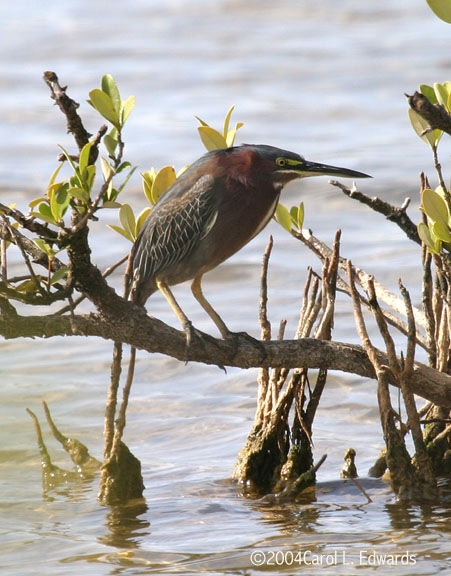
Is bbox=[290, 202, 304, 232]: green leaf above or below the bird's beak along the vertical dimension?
below

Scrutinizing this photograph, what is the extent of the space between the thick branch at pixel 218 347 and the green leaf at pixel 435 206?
70 centimetres

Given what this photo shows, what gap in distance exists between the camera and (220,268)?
940 centimetres

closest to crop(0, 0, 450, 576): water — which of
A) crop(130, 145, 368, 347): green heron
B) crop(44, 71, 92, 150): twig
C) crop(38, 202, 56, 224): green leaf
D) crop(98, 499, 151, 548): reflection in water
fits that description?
crop(98, 499, 151, 548): reflection in water

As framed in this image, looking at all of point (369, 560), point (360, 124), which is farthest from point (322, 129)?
point (369, 560)

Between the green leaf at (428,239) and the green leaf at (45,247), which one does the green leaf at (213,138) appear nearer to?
the green leaf at (428,239)

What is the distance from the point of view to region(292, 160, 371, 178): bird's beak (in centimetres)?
482

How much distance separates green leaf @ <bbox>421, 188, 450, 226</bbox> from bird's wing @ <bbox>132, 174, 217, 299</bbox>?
3.57 feet

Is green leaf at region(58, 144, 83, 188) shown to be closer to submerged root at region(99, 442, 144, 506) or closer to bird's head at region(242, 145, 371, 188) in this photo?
bird's head at region(242, 145, 371, 188)

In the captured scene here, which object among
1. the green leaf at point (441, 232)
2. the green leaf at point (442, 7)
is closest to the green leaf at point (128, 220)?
the green leaf at point (441, 232)

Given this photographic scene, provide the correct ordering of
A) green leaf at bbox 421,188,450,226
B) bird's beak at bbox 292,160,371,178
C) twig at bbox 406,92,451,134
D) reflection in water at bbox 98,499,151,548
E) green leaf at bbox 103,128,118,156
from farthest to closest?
bird's beak at bbox 292,160,371,178
reflection in water at bbox 98,499,151,548
green leaf at bbox 421,188,450,226
green leaf at bbox 103,128,118,156
twig at bbox 406,92,451,134

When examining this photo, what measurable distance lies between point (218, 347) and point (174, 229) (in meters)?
0.79

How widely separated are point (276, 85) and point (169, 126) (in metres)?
2.48

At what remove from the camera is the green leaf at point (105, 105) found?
387 cm

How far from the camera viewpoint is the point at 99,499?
517 cm
